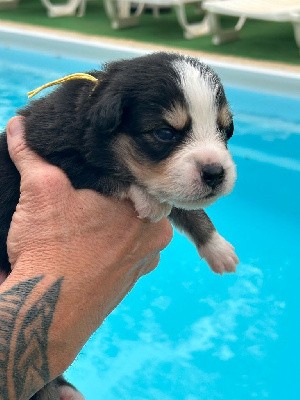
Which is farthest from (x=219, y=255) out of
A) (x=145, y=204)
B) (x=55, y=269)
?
(x=55, y=269)

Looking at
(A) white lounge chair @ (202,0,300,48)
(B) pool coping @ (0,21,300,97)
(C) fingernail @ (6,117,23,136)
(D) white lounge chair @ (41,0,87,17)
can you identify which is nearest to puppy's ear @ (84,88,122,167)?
(C) fingernail @ (6,117,23,136)

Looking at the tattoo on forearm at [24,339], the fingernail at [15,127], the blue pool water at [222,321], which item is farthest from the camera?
the blue pool water at [222,321]

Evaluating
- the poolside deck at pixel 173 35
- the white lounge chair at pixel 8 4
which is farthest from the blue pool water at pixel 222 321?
the white lounge chair at pixel 8 4

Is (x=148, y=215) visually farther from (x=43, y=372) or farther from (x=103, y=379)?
(x=103, y=379)

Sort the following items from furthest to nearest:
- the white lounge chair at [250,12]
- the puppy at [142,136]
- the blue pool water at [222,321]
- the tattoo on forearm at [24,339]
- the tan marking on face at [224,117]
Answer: the white lounge chair at [250,12] < the blue pool water at [222,321] < the tan marking on face at [224,117] < the puppy at [142,136] < the tattoo on forearm at [24,339]

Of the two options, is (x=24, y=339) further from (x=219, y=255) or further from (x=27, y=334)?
(x=219, y=255)

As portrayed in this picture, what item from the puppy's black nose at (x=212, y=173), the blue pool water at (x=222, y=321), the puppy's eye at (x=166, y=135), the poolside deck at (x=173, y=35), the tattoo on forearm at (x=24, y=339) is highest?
the puppy's eye at (x=166, y=135)

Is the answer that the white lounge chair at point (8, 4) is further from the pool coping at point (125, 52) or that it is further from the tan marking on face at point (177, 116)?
the tan marking on face at point (177, 116)

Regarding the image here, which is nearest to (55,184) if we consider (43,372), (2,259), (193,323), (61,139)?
(61,139)
